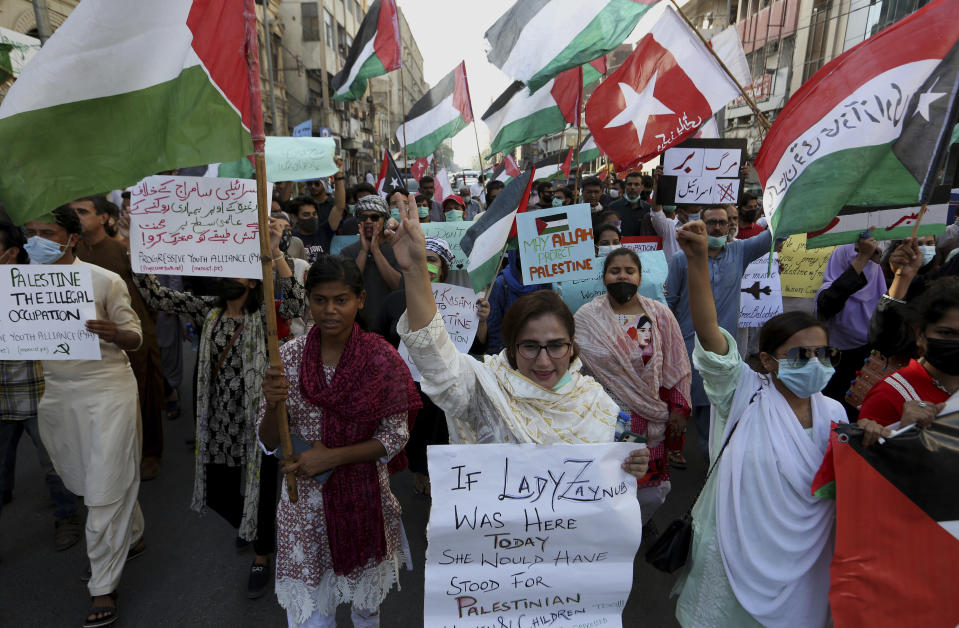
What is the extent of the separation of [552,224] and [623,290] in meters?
0.78

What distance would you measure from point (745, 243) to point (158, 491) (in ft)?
15.3

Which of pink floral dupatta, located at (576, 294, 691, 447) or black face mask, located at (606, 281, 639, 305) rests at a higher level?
black face mask, located at (606, 281, 639, 305)

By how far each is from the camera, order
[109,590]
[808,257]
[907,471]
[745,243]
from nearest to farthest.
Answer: [907,471]
[109,590]
[745,243]
[808,257]

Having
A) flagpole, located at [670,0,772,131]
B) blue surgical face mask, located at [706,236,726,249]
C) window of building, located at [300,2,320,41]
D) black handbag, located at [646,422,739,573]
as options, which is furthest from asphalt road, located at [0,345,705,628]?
window of building, located at [300,2,320,41]

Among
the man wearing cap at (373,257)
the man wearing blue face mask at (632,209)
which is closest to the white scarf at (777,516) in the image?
the man wearing cap at (373,257)

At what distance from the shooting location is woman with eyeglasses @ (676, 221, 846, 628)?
6.51ft

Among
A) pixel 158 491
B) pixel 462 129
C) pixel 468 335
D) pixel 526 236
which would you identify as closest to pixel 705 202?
pixel 526 236

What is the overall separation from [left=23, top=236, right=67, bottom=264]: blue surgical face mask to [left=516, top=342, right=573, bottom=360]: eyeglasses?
94.0 inches

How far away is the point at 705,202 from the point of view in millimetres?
5020

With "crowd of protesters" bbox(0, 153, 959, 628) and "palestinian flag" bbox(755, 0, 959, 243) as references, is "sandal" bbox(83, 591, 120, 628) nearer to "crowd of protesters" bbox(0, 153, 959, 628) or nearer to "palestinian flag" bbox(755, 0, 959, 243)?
"crowd of protesters" bbox(0, 153, 959, 628)

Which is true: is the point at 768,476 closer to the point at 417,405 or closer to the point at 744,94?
the point at 417,405

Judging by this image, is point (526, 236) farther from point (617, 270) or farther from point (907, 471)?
point (907, 471)

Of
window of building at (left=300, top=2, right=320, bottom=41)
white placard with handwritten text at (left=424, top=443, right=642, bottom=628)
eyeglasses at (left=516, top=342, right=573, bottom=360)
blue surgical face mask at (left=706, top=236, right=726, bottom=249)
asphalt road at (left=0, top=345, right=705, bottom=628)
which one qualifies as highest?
window of building at (left=300, top=2, right=320, bottom=41)

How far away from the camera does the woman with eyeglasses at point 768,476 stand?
1.98 meters
